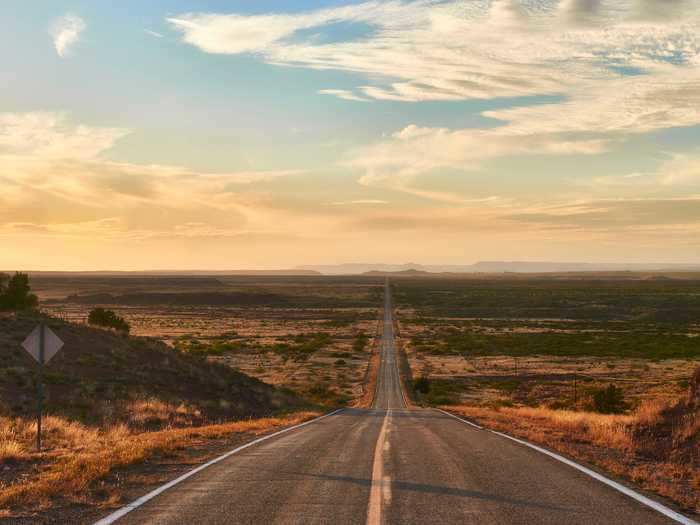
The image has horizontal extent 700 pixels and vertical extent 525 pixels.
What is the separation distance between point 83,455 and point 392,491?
7047 mm

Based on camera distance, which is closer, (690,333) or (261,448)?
(261,448)

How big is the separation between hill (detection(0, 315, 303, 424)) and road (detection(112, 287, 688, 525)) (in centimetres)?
1256

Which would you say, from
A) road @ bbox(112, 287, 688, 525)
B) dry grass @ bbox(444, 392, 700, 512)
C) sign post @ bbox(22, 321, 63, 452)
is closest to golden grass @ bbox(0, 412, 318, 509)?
road @ bbox(112, 287, 688, 525)

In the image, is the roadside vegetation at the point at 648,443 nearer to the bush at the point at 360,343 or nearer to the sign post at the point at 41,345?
the sign post at the point at 41,345

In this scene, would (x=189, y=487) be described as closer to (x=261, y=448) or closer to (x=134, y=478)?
(x=134, y=478)

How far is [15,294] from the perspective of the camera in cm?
4056

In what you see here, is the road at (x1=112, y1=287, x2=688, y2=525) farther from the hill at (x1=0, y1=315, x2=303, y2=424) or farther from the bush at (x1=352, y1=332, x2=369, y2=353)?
the bush at (x1=352, y1=332, x2=369, y2=353)

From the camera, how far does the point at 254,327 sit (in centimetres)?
11256

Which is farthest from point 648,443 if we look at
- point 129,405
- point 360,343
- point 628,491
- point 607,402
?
point 360,343

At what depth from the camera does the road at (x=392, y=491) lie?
7.32m

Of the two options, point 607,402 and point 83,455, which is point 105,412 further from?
point 607,402

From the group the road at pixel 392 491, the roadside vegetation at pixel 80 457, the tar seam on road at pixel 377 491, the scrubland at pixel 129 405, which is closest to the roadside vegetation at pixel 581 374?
the road at pixel 392 491

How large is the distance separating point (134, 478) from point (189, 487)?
1.32 meters

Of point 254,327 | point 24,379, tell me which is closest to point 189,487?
point 24,379
